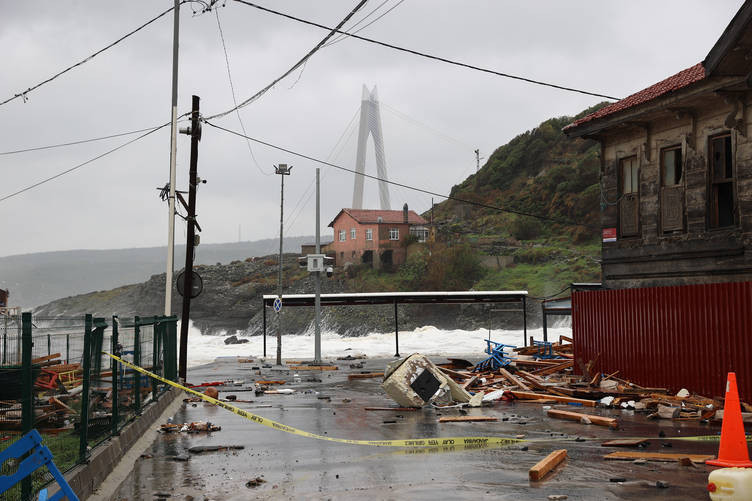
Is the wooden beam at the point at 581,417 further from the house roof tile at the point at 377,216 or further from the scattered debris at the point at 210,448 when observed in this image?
the house roof tile at the point at 377,216

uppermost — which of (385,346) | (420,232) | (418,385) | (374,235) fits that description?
(420,232)

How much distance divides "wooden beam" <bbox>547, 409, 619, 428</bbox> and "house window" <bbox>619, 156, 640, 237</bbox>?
864 cm

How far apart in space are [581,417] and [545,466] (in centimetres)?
552

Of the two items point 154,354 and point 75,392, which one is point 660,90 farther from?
point 75,392

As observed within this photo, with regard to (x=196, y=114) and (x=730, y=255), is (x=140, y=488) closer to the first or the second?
(x=730, y=255)

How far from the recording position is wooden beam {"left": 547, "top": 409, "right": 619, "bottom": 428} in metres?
13.1

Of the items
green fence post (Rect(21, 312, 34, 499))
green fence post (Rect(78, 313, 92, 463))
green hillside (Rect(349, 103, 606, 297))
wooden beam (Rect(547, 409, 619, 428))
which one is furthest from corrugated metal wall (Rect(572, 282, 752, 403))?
green hillside (Rect(349, 103, 606, 297))

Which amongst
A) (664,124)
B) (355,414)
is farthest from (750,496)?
(664,124)

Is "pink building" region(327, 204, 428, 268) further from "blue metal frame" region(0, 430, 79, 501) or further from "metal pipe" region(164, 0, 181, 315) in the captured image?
"blue metal frame" region(0, 430, 79, 501)

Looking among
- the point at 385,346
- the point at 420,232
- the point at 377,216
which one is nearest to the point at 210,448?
the point at 385,346

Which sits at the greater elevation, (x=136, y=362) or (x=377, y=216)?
(x=377, y=216)

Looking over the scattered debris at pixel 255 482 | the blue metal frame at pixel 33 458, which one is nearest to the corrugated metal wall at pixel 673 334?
the scattered debris at pixel 255 482

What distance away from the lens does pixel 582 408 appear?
53.2 ft

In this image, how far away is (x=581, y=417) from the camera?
13945 millimetres
